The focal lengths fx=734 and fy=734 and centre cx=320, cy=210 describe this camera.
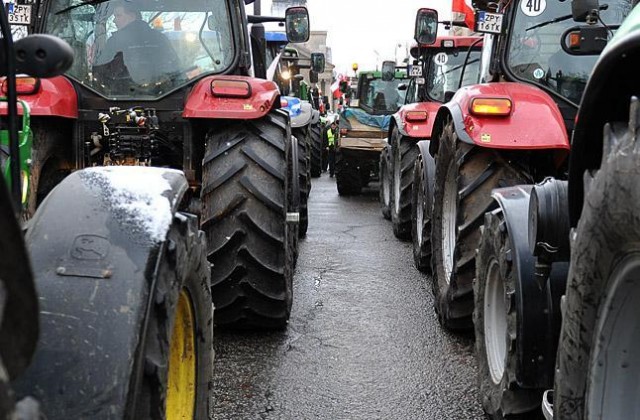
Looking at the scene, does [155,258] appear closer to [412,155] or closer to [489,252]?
[489,252]

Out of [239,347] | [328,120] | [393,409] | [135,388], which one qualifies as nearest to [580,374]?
[135,388]

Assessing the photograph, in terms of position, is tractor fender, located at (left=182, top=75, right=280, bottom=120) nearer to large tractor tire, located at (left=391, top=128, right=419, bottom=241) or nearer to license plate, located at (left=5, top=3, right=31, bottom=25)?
license plate, located at (left=5, top=3, right=31, bottom=25)

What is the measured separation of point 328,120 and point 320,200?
863 centimetres

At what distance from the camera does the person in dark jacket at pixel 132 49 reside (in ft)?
14.8

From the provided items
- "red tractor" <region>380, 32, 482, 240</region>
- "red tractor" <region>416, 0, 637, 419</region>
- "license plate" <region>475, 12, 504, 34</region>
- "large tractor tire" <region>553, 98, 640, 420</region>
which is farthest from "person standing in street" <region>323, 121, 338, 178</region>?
"large tractor tire" <region>553, 98, 640, 420</region>

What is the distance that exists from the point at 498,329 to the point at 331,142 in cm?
1486

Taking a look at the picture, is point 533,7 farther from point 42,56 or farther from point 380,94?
point 380,94

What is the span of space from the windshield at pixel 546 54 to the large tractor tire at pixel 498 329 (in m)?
1.78

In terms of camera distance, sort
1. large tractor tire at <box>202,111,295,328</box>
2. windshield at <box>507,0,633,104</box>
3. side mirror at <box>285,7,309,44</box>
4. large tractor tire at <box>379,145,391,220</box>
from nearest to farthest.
A: large tractor tire at <box>202,111,295,328</box> < windshield at <box>507,0,633,104</box> < side mirror at <box>285,7,309,44</box> < large tractor tire at <box>379,145,391,220</box>

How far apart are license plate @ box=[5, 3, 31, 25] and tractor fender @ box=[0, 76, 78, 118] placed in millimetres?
369

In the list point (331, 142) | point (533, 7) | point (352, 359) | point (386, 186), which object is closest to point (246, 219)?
point (352, 359)

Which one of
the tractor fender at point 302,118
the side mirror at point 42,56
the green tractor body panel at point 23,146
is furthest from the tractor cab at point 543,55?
the tractor fender at point 302,118

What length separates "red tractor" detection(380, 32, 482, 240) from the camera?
8.12 metres

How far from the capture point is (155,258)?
1814 millimetres
